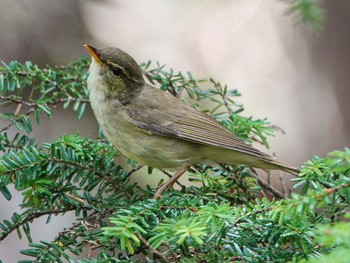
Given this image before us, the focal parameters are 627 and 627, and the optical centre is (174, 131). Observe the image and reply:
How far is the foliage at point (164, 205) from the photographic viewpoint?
1.97 meters

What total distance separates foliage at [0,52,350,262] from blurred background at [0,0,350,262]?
249 cm

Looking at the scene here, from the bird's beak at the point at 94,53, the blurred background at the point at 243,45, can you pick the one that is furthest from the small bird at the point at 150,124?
the blurred background at the point at 243,45

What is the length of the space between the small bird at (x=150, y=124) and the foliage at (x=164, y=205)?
0.31 feet

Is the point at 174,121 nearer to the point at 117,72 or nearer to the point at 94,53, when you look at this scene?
the point at 117,72

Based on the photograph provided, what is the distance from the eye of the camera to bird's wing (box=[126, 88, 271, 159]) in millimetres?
3633

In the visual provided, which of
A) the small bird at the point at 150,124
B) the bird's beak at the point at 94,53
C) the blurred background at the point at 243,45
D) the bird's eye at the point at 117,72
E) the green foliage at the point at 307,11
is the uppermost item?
the blurred background at the point at 243,45

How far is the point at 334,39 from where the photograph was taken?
21.2 ft

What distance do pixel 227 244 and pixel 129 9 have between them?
5.33m

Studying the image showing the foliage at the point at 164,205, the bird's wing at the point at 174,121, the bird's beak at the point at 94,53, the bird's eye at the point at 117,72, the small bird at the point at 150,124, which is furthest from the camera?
the bird's eye at the point at 117,72

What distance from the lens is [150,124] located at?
3.83m

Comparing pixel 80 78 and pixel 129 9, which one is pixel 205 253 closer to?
pixel 80 78

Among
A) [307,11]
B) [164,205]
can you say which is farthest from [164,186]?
[307,11]

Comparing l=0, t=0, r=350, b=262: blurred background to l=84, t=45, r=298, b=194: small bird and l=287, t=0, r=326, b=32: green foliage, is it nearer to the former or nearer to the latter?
l=84, t=45, r=298, b=194: small bird

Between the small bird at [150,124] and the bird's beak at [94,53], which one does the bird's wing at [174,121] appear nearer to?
the small bird at [150,124]
